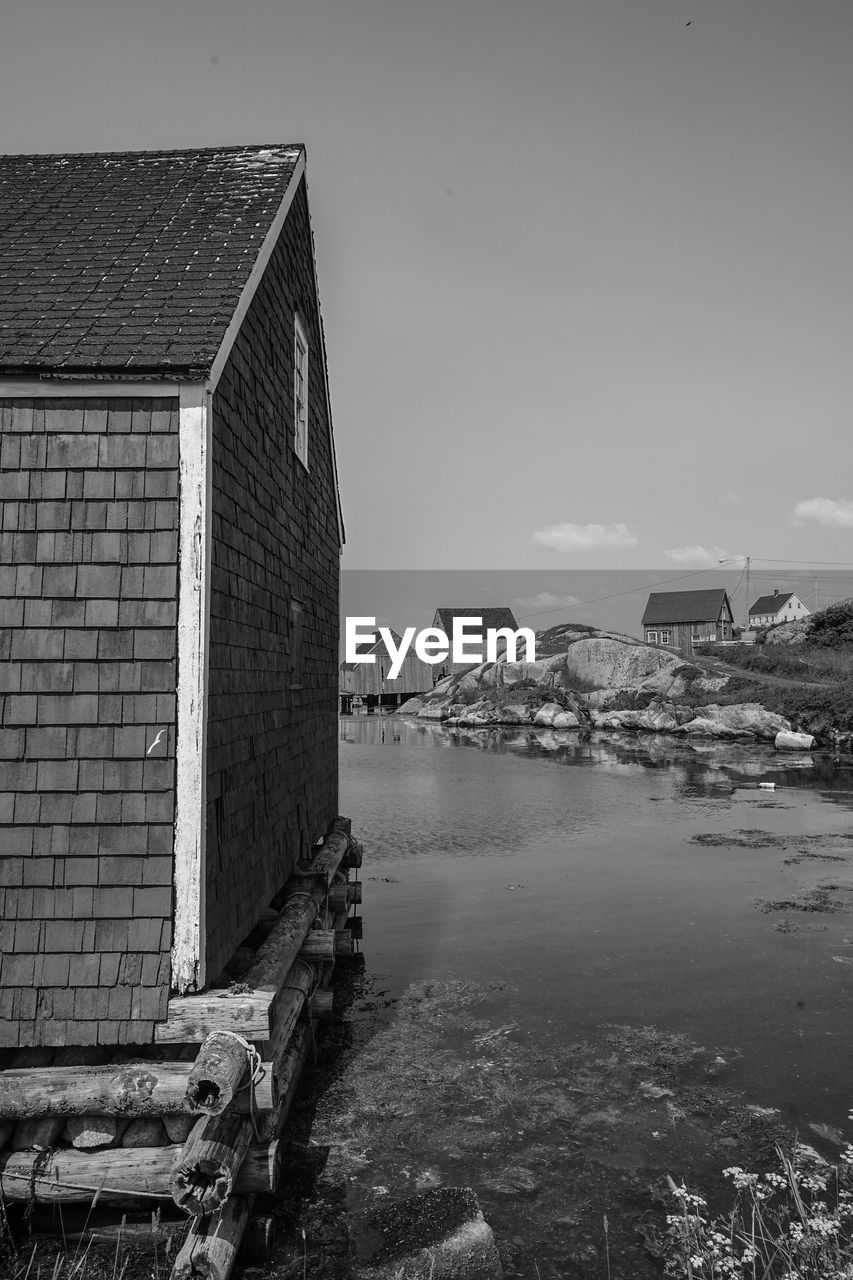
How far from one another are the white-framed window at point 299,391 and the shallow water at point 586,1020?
7.13m

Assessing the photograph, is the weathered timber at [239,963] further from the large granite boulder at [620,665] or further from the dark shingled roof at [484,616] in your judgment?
the dark shingled roof at [484,616]

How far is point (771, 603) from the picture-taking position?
99688 millimetres

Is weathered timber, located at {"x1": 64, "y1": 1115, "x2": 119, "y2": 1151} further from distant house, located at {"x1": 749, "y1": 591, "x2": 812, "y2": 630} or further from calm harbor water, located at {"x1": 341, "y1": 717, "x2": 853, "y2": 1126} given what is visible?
distant house, located at {"x1": 749, "y1": 591, "x2": 812, "y2": 630}

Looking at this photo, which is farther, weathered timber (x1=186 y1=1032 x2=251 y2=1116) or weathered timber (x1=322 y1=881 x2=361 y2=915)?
weathered timber (x1=322 y1=881 x2=361 y2=915)

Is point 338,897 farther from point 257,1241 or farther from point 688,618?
point 688,618

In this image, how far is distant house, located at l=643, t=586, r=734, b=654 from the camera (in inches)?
3135

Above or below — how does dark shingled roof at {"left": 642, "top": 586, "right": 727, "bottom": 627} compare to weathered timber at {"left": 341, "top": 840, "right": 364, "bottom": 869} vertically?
above

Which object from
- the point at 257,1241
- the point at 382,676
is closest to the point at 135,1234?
the point at 257,1241

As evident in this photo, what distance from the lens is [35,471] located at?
248 inches

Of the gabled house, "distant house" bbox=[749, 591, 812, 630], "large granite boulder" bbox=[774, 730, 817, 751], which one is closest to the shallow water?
the gabled house

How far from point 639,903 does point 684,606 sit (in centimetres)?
7176

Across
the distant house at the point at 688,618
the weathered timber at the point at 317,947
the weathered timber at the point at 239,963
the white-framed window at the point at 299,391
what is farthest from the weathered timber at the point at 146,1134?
the distant house at the point at 688,618

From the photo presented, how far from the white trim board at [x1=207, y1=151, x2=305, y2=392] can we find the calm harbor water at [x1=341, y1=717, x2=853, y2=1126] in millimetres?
7877

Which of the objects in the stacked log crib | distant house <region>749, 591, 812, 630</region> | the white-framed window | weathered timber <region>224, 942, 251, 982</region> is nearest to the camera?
the stacked log crib
